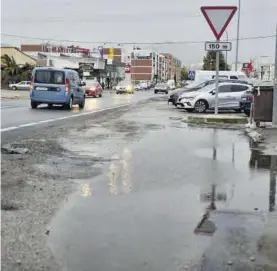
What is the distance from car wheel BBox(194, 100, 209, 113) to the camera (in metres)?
25.7

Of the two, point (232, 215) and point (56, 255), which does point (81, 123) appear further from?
point (56, 255)

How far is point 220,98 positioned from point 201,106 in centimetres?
103

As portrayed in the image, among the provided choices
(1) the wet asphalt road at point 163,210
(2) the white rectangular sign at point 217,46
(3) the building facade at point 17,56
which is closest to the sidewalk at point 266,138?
(1) the wet asphalt road at point 163,210

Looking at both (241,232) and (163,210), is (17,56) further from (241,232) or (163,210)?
(241,232)

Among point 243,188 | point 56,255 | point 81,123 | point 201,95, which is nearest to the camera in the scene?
point 56,255

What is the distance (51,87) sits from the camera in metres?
24.4

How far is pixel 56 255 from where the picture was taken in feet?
14.6

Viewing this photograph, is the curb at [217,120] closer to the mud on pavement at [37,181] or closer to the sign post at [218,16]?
the sign post at [218,16]

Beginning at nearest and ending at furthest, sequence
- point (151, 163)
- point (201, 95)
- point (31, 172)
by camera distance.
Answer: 1. point (31, 172)
2. point (151, 163)
3. point (201, 95)

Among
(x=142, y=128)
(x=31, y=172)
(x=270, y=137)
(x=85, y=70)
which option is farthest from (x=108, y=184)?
(x=85, y=70)

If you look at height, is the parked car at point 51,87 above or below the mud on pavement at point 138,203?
above

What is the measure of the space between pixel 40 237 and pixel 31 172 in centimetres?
313

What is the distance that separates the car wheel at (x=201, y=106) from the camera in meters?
25.7

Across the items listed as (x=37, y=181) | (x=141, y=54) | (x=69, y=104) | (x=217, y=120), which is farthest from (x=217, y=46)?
(x=141, y=54)
